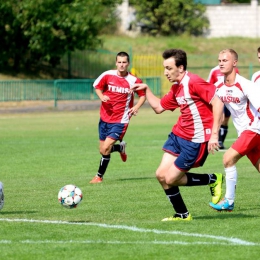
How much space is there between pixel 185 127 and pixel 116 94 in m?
5.28

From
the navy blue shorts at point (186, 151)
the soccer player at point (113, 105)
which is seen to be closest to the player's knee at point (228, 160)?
the navy blue shorts at point (186, 151)

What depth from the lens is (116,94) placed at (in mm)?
14375

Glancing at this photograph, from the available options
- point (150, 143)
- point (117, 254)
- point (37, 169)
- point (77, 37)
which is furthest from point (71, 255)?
point (77, 37)

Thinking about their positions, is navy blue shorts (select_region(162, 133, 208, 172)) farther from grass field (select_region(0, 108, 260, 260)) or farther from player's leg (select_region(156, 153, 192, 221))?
grass field (select_region(0, 108, 260, 260))

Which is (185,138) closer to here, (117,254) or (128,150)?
(117,254)

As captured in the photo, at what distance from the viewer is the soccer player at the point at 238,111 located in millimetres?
9578

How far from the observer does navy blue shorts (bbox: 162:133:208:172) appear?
9.05m

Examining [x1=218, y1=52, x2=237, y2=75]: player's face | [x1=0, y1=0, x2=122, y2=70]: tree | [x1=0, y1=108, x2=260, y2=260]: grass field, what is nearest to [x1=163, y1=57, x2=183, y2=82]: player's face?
[x1=218, y1=52, x2=237, y2=75]: player's face

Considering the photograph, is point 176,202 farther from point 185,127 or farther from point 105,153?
point 105,153

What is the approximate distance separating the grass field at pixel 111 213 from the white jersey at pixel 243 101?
1.10 meters

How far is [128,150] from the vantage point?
1922 cm

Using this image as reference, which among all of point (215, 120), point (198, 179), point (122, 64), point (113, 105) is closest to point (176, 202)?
point (198, 179)

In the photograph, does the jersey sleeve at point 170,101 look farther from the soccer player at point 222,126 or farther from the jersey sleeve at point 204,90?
the soccer player at point 222,126

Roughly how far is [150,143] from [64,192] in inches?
461
